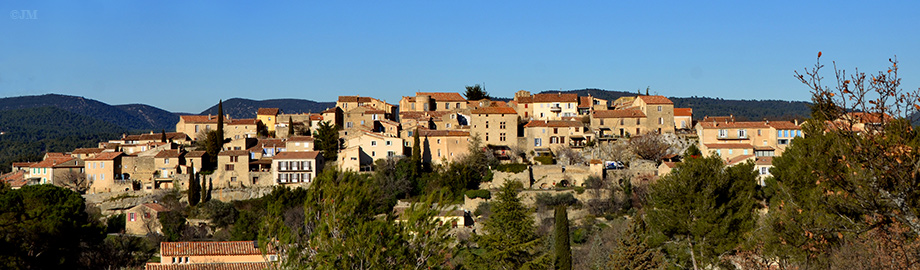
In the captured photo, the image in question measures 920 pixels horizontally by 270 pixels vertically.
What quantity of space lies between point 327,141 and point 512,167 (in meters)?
11.8

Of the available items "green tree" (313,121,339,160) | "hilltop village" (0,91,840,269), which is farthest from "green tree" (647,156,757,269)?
"green tree" (313,121,339,160)

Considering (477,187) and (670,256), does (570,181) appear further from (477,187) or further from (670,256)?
(670,256)

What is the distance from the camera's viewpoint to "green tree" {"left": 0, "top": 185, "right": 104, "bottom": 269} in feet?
103

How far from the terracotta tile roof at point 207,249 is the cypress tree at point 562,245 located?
424 inches

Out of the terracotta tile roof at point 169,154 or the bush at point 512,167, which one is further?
the terracotta tile roof at point 169,154

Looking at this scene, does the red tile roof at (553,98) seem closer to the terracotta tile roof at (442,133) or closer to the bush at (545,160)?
the terracotta tile roof at (442,133)

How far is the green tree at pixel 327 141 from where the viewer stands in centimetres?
5306

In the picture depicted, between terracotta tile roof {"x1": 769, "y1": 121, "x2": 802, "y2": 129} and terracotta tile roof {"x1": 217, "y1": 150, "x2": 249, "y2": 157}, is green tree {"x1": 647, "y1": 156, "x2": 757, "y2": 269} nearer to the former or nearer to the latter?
terracotta tile roof {"x1": 769, "y1": 121, "x2": 802, "y2": 129}

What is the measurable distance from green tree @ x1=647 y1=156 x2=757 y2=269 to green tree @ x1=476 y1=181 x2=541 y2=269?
173 inches

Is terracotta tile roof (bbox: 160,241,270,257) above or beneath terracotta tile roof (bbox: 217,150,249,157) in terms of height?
beneath

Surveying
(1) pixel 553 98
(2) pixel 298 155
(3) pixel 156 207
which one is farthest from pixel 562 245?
(1) pixel 553 98

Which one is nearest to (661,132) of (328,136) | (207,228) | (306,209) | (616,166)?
(616,166)

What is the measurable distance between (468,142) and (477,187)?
12.4 feet

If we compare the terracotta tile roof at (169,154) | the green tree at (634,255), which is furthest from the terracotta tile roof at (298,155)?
the green tree at (634,255)
